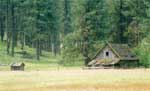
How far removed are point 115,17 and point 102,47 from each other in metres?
12.5

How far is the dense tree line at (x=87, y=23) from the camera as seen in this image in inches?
3546

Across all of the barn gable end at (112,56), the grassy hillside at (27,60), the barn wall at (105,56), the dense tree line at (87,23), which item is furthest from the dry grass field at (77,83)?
the dense tree line at (87,23)

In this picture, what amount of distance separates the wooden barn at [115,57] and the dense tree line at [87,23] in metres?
3.35

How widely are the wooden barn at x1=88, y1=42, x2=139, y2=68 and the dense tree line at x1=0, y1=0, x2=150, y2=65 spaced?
132 inches

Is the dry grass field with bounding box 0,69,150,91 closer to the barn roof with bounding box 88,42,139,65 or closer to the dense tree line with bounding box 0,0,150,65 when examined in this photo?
the barn roof with bounding box 88,42,139,65

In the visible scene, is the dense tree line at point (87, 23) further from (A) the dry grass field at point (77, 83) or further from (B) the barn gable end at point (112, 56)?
(A) the dry grass field at point (77, 83)

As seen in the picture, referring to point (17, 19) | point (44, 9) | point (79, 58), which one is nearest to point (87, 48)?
point (79, 58)

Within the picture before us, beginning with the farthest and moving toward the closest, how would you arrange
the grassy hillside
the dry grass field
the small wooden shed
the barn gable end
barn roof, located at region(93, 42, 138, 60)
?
barn roof, located at region(93, 42, 138, 60)
the barn gable end
the grassy hillside
the small wooden shed
the dry grass field

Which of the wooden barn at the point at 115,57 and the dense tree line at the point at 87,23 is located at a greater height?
the dense tree line at the point at 87,23

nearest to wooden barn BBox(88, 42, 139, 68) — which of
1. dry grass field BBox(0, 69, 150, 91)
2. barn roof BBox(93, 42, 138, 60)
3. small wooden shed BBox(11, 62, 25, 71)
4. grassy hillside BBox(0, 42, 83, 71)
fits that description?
barn roof BBox(93, 42, 138, 60)

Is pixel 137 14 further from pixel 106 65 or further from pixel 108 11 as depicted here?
pixel 106 65

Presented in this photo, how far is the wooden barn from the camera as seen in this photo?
8325cm

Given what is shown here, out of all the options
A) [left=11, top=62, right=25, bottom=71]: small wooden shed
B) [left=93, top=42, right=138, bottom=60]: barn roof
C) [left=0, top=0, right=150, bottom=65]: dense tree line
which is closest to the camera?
[left=11, top=62, right=25, bottom=71]: small wooden shed

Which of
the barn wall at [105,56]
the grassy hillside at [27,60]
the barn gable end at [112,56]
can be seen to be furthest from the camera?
the barn wall at [105,56]
